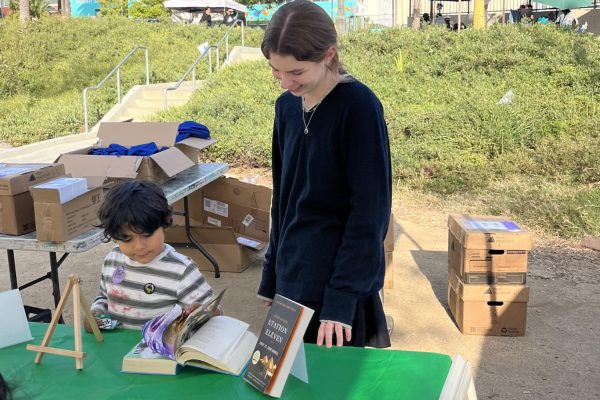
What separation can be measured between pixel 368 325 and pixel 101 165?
248 centimetres

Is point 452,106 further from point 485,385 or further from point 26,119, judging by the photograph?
point 26,119

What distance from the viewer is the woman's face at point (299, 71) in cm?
161

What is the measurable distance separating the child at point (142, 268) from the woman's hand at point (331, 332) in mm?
598

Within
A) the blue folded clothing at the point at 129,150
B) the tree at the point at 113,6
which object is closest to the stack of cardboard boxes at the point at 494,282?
the blue folded clothing at the point at 129,150

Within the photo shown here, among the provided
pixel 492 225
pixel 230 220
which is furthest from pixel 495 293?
pixel 230 220

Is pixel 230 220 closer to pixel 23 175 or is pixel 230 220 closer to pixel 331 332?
pixel 23 175

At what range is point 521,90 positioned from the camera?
9.84 metres

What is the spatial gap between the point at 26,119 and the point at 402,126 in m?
8.07

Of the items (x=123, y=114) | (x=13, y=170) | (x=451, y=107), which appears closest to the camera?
(x=13, y=170)

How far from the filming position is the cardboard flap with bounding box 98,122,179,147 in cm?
449

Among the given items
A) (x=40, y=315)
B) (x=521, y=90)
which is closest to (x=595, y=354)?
(x=40, y=315)

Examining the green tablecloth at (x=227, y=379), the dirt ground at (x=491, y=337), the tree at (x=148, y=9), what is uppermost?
the tree at (x=148, y=9)

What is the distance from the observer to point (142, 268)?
2.20 metres

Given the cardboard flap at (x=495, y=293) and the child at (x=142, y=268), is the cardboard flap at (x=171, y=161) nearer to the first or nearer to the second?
the child at (x=142, y=268)
